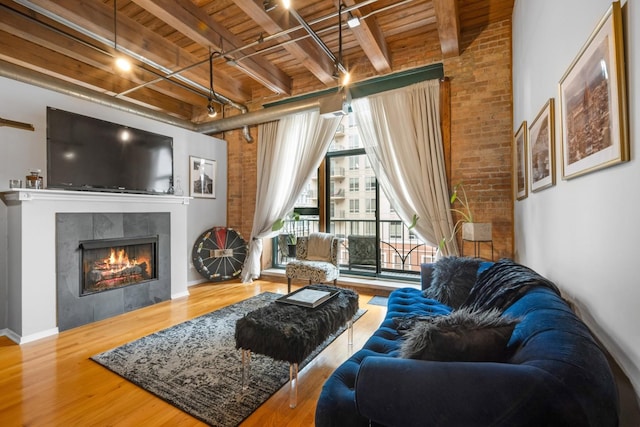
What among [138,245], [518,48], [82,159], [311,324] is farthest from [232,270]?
[518,48]

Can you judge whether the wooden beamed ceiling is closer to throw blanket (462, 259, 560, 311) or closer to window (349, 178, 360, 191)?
window (349, 178, 360, 191)

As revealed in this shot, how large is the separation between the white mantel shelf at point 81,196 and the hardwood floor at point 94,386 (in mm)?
1389

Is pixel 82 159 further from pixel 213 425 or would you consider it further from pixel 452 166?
pixel 452 166

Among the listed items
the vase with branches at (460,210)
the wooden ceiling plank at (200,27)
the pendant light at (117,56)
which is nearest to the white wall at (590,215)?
the vase with branches at (460,210)

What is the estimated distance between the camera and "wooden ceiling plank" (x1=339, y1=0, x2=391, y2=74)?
10.5ft

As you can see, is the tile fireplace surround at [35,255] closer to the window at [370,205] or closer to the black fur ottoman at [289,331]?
the black fur ottoman at [289,331]

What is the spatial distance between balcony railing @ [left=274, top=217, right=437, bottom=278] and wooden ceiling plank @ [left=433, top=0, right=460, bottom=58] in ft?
7.84

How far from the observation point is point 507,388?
2.86ft

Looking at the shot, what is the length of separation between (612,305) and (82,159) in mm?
4566

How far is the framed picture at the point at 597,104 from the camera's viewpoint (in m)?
1.07

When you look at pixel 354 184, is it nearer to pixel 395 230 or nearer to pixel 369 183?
pixel 369 183

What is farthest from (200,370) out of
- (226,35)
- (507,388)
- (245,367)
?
(226,35)

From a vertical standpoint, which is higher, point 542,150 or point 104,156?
point 104,156

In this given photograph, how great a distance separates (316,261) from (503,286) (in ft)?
9.48
